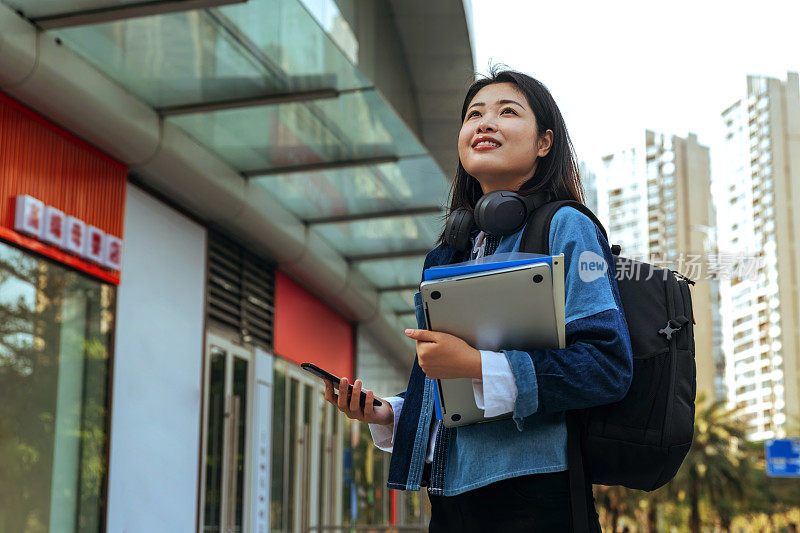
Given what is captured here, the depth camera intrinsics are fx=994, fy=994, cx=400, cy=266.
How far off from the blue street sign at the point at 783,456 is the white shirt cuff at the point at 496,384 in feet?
79.1

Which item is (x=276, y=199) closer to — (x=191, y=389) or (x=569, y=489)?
(x=191, y=389)

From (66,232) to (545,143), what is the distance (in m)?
6.84

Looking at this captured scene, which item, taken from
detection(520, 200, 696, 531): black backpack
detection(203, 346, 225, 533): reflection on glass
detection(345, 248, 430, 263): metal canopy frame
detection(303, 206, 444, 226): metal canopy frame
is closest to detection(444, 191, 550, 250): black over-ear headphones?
detection(520, 200, 696, 531): black backpack

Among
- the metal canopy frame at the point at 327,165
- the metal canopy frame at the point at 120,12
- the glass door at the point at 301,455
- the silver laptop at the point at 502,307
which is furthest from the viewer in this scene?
the glass door at the point at 301,455

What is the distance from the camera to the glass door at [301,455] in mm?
13180

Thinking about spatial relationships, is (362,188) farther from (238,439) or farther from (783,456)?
(783,456)

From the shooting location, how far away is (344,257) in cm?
1455

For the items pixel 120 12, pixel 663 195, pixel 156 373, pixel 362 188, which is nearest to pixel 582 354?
pixel 120 12

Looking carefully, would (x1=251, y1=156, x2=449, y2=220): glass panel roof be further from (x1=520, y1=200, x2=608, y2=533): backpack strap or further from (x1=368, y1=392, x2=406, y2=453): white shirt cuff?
(x1=520, y1=200, x2=608, y2=533): backpack strap

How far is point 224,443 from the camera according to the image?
1133 centimetres

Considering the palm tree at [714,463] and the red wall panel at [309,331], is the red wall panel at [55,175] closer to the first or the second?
the red wall panel at [309,331]

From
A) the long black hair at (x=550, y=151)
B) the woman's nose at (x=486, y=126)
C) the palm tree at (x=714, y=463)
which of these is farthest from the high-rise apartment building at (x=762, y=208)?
the woman's nose at (x=486, y=126)

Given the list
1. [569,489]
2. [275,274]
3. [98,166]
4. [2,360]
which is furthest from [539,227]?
Result: [275,274]

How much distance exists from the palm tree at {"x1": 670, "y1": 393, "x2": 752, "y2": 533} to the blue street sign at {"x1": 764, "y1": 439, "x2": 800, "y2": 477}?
32.8 feet
